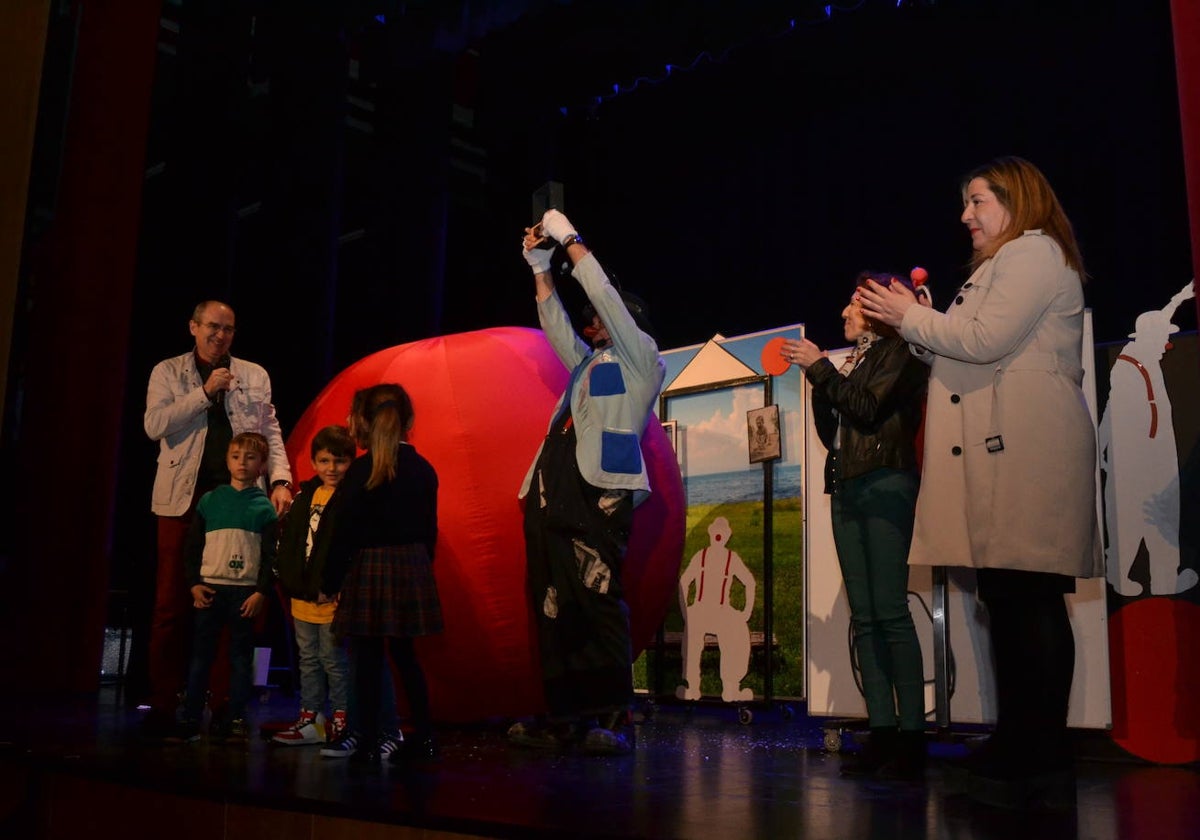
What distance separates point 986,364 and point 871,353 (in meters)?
0.77

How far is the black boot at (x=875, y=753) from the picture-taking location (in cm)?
302

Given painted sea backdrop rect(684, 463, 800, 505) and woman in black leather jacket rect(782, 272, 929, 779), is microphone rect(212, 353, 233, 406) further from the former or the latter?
painted sea backdrop rect(684, 463, 800, 505)

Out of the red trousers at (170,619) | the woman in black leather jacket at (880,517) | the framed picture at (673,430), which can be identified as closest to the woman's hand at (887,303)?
the woman in black leather jacket at (880,517)

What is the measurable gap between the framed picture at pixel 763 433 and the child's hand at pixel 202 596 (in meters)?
2.76

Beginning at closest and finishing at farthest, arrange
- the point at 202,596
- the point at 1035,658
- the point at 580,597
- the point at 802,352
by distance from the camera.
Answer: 1. the point at 1035,658
2. the point at 802,352
3. the point at 580,597
4. the point at 202,596

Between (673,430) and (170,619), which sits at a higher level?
(673,430)

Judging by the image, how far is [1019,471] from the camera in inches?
93.0

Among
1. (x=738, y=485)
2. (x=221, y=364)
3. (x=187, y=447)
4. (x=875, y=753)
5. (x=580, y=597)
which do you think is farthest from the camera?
(x=738, y=485)

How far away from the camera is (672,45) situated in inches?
232

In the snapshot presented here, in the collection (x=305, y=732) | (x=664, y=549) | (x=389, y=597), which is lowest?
(x=305, y=732)

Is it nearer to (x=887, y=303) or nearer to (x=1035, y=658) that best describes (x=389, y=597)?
(x=887, y=303)

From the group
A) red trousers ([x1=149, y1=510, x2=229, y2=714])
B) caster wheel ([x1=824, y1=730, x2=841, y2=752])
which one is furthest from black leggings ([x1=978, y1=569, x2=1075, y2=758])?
red trousers ([x1=149, y1=510, x2=229, y2=714])

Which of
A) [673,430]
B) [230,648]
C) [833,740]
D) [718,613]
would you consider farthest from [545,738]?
[673,430]

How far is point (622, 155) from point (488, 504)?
4.01m
